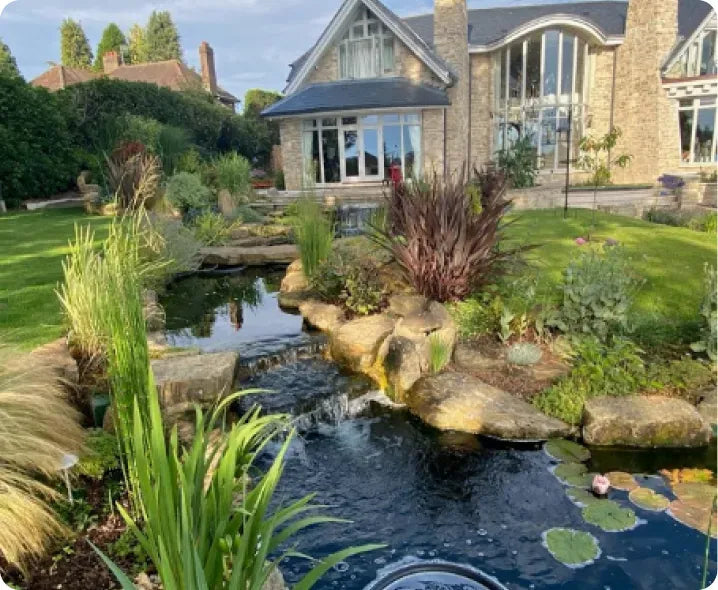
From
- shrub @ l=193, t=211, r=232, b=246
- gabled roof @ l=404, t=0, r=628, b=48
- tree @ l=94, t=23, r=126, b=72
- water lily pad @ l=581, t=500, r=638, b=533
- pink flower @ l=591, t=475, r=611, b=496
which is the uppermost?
tree @ l=94, t=23, r=126, b=72

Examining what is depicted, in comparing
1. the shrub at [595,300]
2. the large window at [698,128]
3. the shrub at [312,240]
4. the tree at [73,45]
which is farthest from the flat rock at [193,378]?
the tree at [73,45]

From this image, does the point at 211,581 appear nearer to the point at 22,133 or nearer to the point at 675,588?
the point at 675,588

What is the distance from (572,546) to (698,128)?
60.3 ft

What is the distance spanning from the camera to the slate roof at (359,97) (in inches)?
616

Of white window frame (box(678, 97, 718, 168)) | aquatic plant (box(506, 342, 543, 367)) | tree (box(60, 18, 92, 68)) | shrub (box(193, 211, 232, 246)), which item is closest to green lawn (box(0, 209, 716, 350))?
aquatic plant (box(506, 342, 543, 367))

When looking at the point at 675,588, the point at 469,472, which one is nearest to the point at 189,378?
the point at 469,472

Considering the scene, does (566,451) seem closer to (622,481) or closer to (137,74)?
(622,481)

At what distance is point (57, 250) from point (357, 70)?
1274 cm

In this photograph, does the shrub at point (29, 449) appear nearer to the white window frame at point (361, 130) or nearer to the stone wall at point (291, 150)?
the white window frame at point (361, 130)

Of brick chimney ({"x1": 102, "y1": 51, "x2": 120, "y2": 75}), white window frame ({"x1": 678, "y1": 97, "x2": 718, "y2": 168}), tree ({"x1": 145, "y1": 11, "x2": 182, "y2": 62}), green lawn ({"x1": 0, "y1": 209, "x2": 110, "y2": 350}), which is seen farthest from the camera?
tree ({"x1": 145, "y1": 11, "x2": 182, "y2": 62})

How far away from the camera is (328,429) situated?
417 centimetres

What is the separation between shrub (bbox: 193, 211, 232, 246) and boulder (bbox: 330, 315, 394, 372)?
202 inches

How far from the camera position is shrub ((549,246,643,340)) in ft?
14.6

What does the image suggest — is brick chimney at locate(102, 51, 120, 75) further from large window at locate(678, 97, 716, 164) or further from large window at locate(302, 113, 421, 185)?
large window at locate(678, 97, 716, 164)
